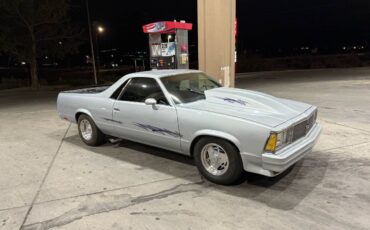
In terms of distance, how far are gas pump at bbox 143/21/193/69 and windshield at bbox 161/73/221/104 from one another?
3.01 m

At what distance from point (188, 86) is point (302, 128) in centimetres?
190

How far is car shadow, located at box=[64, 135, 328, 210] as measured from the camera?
4.32m

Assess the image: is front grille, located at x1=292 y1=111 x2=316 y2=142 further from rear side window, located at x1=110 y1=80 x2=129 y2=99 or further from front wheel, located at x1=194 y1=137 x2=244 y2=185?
rear side window, located at x1=110 y1=80 x2=129 y2=99

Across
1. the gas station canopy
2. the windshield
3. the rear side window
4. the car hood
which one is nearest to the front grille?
the car hood

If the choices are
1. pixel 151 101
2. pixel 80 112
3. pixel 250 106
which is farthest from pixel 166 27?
pixel 250 106

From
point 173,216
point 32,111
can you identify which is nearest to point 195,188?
point 173,216

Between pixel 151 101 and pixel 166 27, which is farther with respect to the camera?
pixel 166 27

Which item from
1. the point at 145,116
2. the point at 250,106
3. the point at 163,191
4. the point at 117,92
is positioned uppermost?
the point at 117,92

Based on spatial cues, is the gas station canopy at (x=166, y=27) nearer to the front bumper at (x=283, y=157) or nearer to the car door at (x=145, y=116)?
the car door at (x=145, y=116)

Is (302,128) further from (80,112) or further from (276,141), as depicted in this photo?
(80,112)

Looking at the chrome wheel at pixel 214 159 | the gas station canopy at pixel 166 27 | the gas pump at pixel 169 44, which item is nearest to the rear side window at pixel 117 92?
the chrome wheel at pixel 214 159

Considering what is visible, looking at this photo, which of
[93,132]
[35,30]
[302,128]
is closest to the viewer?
[302,128]

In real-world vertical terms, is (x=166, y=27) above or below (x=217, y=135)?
above

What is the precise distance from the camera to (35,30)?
2216 cm
